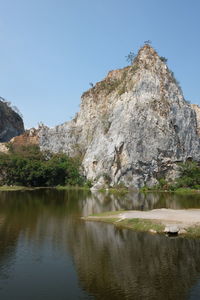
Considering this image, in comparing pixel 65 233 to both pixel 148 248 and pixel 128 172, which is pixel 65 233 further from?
pixel 128 172

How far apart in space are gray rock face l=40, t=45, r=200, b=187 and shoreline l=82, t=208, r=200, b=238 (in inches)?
2074

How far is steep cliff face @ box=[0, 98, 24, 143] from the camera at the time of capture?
126m

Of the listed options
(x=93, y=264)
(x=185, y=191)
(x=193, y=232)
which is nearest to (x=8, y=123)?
(x=185, y=191)

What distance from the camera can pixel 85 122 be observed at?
114000 mm

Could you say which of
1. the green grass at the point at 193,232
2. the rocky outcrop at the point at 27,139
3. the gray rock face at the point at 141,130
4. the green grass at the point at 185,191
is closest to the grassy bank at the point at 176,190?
the green grass at the point at 185,191

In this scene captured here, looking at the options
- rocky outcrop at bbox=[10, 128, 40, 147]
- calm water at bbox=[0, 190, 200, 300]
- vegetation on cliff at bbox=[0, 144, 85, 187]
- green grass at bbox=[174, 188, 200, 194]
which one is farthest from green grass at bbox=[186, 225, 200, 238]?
Result: rocky outcrop at bbox=[10, 128, 40, 147]

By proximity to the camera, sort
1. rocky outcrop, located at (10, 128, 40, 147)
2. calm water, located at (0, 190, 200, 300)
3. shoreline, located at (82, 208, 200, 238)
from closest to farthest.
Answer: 1. calm water, located at (0, 190, 200, 300)
2. shoreline, located at (82, 208, 200, 238)
3. rocky outcrop, located at (10, 128, 40, 147)

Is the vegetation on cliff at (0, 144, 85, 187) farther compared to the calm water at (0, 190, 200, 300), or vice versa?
the vegetation on cliff at (0, 144, 85, 187)

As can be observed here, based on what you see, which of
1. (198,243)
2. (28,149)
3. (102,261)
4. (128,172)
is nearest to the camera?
(102,261)

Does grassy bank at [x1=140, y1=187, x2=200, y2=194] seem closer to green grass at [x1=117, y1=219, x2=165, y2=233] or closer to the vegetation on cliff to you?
the vegetation on cliff

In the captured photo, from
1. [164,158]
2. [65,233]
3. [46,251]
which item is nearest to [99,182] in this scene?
[164,158]

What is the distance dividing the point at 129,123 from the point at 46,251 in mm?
73082

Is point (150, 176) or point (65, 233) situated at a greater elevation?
point (150, 176)

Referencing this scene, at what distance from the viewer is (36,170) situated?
9000 cm
